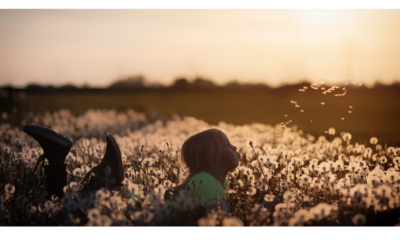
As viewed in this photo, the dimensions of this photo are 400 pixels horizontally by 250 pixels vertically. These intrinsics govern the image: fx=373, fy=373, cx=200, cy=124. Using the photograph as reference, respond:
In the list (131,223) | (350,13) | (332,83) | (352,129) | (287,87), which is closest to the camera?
(131,223)

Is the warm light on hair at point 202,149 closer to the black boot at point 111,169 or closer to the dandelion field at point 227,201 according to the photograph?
the dandelion field at point 227,201

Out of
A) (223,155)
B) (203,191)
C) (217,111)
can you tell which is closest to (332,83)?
(223,155)

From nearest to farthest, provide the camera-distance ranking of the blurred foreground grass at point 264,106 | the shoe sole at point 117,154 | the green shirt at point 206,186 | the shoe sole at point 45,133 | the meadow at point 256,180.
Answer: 1. the meadow at point 256,180
2. the green shirt at point 206,186
3. the shoe sole at point 45,133
4. the shoe sole at point 117,154
5. the blurred foreground grass at point 264,106

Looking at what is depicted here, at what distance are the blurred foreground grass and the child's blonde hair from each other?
121 inches

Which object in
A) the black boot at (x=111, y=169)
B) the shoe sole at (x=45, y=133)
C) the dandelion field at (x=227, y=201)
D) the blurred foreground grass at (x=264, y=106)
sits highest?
the blurred foreground grass at (x=264, y=106)

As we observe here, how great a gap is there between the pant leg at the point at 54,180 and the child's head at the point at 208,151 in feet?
4.46

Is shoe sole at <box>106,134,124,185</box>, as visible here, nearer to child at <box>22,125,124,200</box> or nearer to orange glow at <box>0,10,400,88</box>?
child at <box>22,125,124,200</box>

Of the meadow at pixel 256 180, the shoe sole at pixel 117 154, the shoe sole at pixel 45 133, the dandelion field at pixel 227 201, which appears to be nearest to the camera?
the dandelion field at pixel 227 201

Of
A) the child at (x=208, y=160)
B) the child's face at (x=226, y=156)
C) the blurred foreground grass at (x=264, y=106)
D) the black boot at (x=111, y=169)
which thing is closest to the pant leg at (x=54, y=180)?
the black boot at (x=111, y=169)

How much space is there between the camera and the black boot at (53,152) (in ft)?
12.3

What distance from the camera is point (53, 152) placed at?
3869 mm

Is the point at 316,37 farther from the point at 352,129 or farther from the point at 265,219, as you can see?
the point at 352,129

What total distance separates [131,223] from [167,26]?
10.3 feet

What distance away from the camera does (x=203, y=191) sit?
3.51 m
